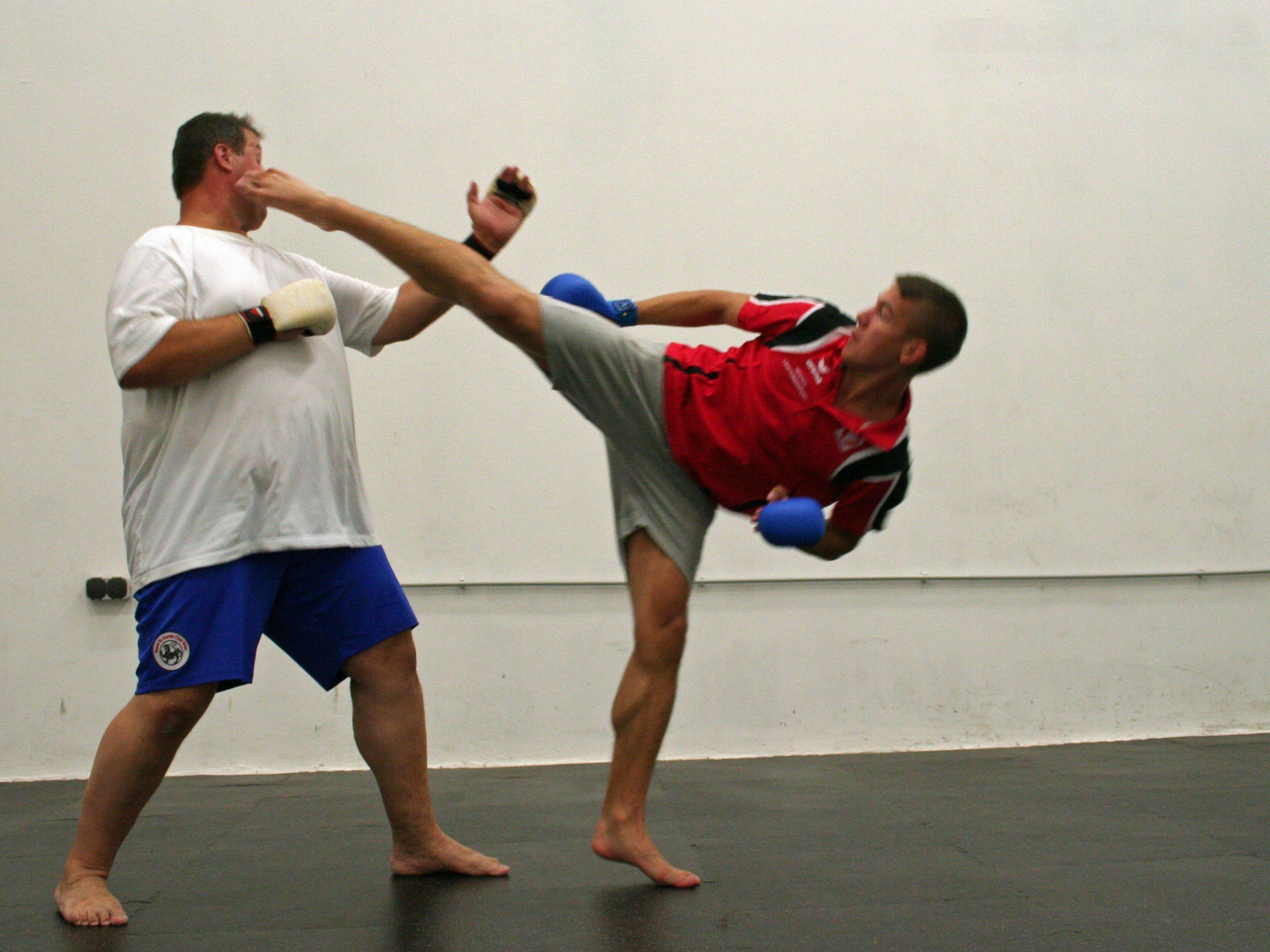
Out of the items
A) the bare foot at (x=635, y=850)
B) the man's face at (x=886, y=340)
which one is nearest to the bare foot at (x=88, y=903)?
the bare foot at (x=635, y=850)

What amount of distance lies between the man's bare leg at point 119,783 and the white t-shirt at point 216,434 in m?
0.22

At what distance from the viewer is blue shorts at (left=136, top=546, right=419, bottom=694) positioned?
1.84m

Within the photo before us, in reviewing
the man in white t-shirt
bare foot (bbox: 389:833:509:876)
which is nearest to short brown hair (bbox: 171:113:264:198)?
the man in white t-shirt

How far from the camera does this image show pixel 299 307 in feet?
6.15

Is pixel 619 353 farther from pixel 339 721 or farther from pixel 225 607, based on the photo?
pixel 339 721

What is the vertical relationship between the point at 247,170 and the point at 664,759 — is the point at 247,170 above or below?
above

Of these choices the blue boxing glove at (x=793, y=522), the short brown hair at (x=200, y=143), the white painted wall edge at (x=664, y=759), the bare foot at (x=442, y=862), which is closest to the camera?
the blue boxing glove at (x=793, y=522)

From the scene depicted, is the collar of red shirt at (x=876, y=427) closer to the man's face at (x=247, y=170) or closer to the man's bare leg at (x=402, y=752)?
the man's bare leg at (x=402, y=752)

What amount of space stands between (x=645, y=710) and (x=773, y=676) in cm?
174

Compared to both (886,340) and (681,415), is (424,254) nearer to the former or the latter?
(681,415)

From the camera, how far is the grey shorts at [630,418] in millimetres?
1940

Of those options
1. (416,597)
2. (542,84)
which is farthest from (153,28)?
(416,597)

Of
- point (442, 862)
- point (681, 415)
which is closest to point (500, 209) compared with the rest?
point (681, 415)

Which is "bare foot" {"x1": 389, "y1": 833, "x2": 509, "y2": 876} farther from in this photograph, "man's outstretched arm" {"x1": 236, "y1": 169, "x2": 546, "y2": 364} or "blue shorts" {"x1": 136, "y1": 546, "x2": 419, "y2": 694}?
"man's outstretched arm" {"x1": 236, "y1": 169, "x2": 546, "y2": 364}
